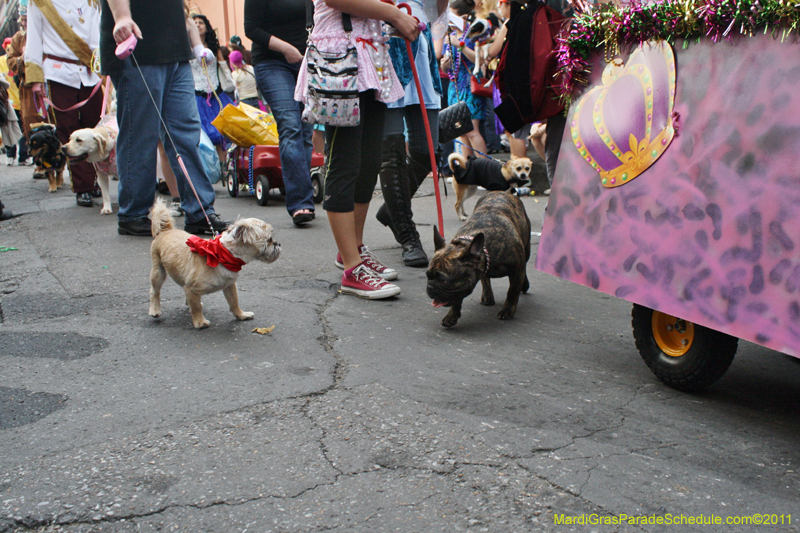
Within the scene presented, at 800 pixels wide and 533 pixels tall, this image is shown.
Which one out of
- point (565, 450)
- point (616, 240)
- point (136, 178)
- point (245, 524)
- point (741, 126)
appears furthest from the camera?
point (136, 178)

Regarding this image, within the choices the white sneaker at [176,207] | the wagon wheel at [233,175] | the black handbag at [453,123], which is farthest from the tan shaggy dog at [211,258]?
the wagon wheel at [233,175]

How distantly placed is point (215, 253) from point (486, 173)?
11.6 ft

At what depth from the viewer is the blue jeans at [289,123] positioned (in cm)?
521

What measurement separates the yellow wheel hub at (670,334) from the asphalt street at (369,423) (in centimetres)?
17

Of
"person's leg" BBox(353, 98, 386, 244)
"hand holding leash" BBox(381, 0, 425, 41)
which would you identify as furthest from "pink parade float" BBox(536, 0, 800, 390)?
"person's leg" BBox(353, 98, 386, 244)

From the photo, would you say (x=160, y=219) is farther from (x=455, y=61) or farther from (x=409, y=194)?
(x=455, y=61)

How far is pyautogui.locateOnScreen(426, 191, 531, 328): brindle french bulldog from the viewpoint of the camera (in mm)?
2977

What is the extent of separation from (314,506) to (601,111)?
168 cm

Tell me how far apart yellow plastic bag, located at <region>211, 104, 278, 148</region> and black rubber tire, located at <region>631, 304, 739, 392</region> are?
5.22 meters

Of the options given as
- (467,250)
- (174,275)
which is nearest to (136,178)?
(174,275)

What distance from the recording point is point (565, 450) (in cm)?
199

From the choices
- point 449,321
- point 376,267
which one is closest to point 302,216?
point 376,267

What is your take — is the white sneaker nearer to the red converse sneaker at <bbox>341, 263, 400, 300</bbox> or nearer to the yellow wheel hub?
the red converse sneaker at <bbox>341, 263, 400, 300</bbox>

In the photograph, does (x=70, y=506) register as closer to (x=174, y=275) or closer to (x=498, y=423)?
(x=498, y=423)
